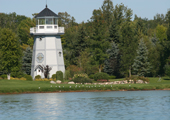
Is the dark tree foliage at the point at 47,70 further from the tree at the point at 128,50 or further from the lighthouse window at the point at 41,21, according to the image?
the tree at the point at 128,50

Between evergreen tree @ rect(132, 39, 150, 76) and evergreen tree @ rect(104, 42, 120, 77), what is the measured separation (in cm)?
426

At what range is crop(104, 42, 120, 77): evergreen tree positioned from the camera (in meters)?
73.7

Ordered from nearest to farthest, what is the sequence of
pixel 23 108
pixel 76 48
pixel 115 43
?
1. pixel 23 108
2. pixel 115 43
3. pixel 76 48

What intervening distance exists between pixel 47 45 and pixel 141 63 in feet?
57.3

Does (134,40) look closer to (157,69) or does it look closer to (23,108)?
(157,69)

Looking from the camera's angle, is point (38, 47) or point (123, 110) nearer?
point (123, 110)

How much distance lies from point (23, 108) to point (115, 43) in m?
49.3

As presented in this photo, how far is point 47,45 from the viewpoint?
6588 centimetres

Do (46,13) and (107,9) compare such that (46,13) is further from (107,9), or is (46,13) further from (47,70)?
(107,9)

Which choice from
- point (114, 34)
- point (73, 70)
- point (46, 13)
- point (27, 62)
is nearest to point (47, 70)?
point (73, 70)

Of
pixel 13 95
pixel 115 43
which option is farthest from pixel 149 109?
pixel 115 43

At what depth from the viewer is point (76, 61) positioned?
83.2 meters

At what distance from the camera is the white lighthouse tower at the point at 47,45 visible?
6494 cm

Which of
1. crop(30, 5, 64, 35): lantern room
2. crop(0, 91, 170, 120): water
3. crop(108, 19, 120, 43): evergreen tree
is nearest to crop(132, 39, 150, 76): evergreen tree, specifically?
crop(108, 19, 120, 43): evergreen tree
